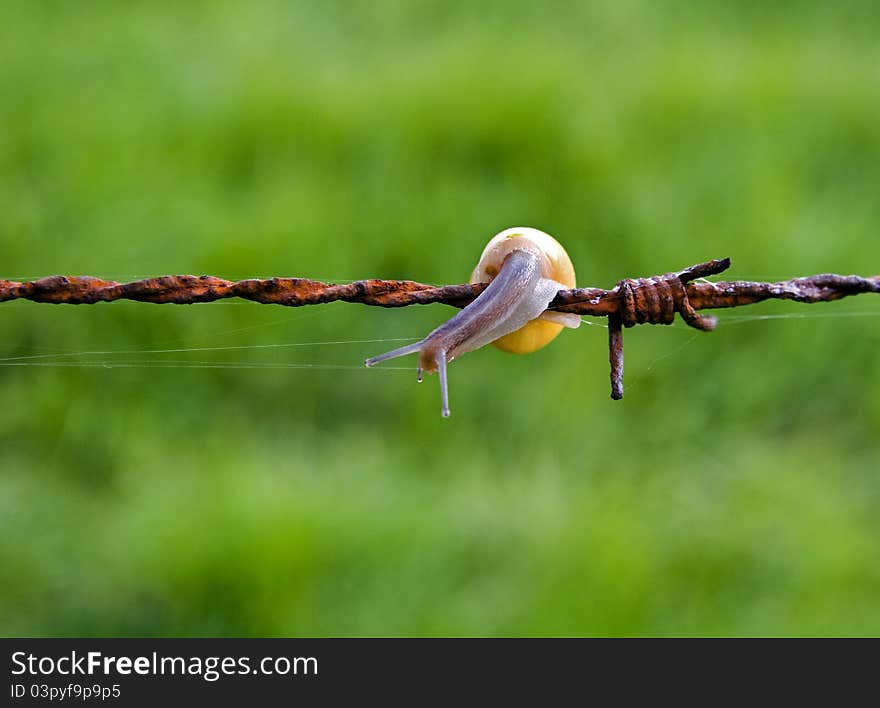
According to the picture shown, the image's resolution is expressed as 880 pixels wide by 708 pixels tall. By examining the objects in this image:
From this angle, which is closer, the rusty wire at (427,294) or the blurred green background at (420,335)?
the rusty wire at (427,294)

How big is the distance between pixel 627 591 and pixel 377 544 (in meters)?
0.49

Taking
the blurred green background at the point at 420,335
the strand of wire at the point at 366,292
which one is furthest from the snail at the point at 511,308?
the blurred green background at the point at 420,335

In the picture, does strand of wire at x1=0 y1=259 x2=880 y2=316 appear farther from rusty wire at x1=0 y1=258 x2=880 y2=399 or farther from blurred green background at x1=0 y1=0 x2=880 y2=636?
blurred green background at x1=0 y1=0 x2=880 y2=636

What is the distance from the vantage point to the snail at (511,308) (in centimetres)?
119

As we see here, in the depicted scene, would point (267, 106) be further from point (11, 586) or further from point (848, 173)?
point (848, 173)

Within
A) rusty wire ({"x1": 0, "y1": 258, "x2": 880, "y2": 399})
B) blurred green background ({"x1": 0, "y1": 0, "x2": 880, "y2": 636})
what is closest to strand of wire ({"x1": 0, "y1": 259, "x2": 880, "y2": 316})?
rusty wire ({"x1": 0, "y1": 258, "x2": 880, "y2": 399})

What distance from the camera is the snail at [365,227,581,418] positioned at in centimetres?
119

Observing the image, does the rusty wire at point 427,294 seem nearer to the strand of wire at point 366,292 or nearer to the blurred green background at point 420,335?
the strand of wire at point 366,292

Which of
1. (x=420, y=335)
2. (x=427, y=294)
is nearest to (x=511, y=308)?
(x=427, y=294)

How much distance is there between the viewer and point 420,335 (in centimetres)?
234

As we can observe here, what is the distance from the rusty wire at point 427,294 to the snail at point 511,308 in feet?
0.09

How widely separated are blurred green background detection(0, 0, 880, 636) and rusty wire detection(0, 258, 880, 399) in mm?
839

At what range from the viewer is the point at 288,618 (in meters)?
1.83
